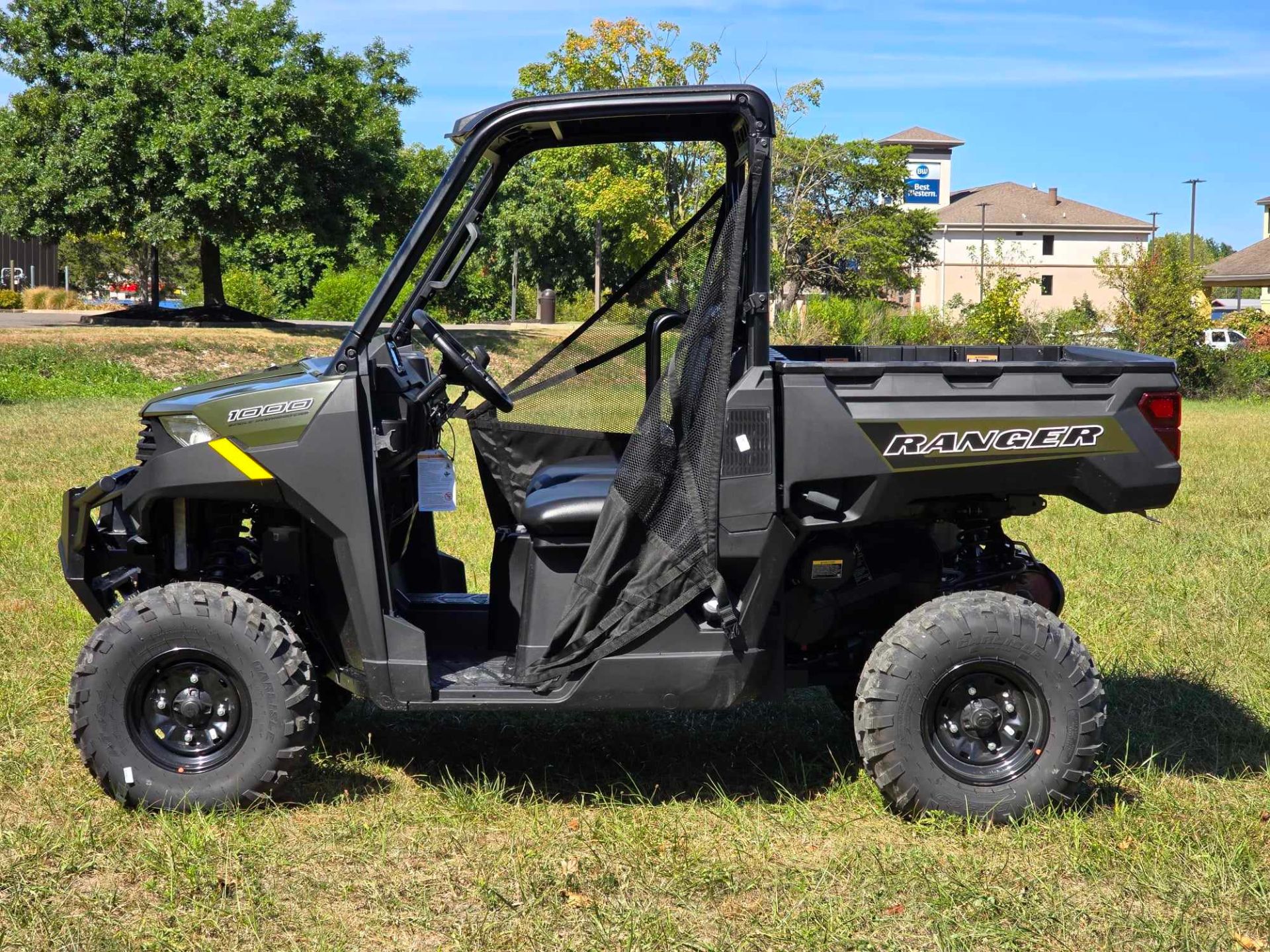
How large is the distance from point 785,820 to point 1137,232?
237 ft

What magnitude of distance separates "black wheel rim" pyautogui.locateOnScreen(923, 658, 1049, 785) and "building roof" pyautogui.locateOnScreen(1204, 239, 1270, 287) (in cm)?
5202

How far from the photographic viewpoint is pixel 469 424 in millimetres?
4672

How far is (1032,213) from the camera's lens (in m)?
69.9

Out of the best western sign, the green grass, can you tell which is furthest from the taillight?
the best western sign

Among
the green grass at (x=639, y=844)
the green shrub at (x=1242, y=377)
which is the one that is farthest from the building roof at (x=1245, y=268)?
the green grass at (x=639, y=844)

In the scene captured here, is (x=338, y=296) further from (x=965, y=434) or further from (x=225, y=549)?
(x=965, y=434)

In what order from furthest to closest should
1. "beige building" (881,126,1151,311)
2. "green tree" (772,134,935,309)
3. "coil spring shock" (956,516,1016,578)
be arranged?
"beige building" (881,126,1151,311)
"green tree" (772,134,935,309)
"coil spring shock" (956,516,1016,578)

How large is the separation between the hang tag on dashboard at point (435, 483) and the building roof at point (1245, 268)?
5250 centimetres

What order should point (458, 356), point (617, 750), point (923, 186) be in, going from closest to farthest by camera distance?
point (458, 356)
point (617, 750)
point (923, 186)

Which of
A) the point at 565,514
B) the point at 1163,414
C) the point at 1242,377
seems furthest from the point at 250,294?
the point at 1163,414

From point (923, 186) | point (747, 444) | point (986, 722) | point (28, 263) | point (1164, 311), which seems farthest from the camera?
point (923, 186)

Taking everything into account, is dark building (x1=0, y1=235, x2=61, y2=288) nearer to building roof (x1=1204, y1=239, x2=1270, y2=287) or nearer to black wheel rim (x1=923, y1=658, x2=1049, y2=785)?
building roof (x1=1204, y1=239, x2=1270, y2=287)

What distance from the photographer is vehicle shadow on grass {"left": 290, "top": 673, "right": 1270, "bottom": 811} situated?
4402 mm

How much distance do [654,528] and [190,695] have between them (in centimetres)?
154
